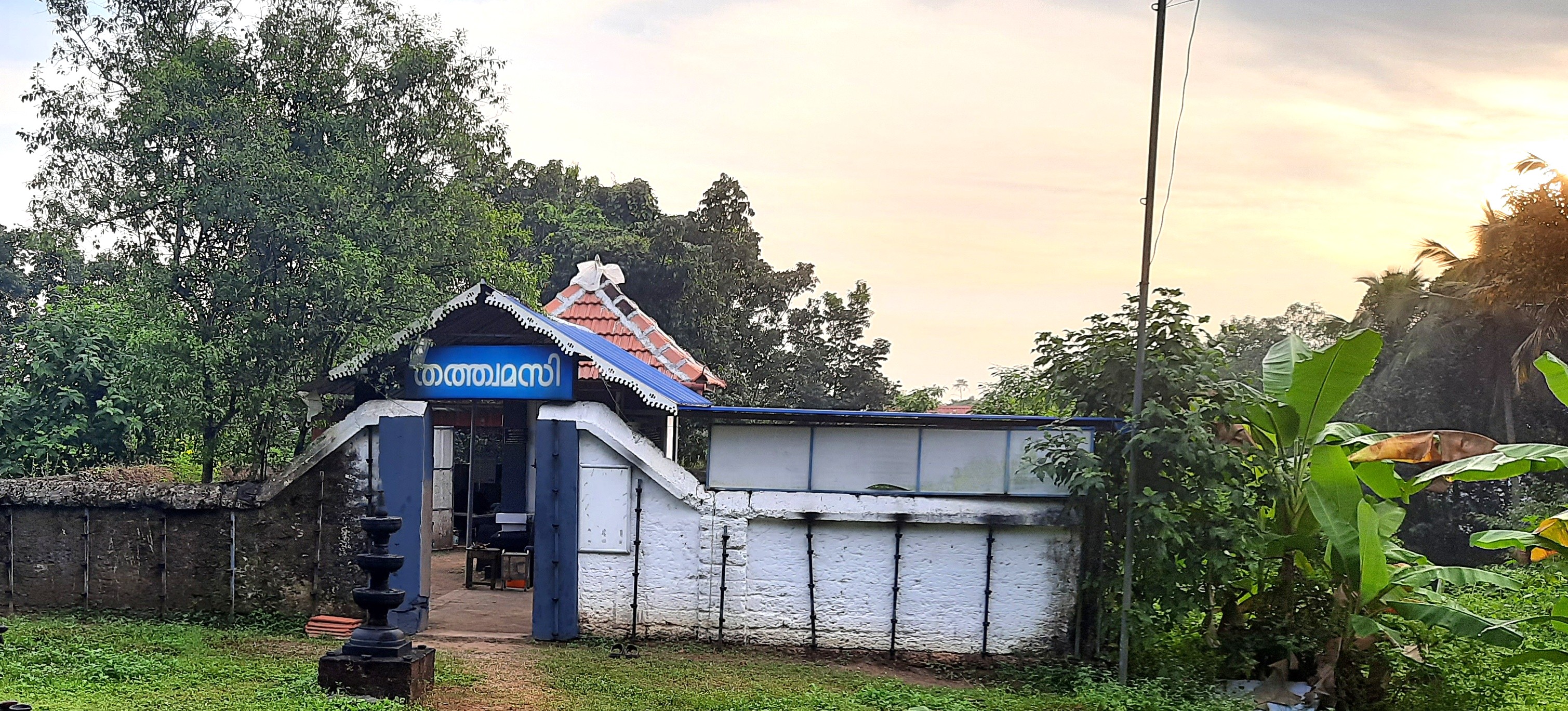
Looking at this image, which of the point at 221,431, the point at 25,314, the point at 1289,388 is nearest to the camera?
the point at 1289,388

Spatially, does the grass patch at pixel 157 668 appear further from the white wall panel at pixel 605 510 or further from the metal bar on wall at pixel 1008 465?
the metal bar on wall at pixel 1008 465

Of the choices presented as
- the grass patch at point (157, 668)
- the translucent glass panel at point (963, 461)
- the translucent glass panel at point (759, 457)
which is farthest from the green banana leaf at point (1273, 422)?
the grass patch at point (157, 668)

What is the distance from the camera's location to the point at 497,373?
415 inches

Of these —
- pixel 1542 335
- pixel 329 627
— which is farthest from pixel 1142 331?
pixel 1542 335

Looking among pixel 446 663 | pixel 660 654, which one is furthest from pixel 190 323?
pixel 660 654

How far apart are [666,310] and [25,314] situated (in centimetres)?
1307

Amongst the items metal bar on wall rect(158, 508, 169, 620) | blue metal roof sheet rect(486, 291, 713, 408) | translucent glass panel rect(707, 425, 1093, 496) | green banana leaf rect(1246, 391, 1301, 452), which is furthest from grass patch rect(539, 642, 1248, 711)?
metal bar on wall rect(158, 508, 169, 620)

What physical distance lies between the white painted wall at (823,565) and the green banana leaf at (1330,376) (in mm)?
2135

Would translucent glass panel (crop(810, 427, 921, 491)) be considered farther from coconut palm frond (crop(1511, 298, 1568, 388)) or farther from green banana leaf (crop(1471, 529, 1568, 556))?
coconut palm frond (crop(1511, 298, 1568, 388))

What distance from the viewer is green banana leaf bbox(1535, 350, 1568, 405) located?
8656mm

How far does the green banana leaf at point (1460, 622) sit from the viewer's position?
26.9ft

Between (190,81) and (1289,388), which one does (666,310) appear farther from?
(1289,388)

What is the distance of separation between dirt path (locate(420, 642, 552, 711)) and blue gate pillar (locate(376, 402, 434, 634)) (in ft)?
2.45

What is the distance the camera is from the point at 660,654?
9914mm
